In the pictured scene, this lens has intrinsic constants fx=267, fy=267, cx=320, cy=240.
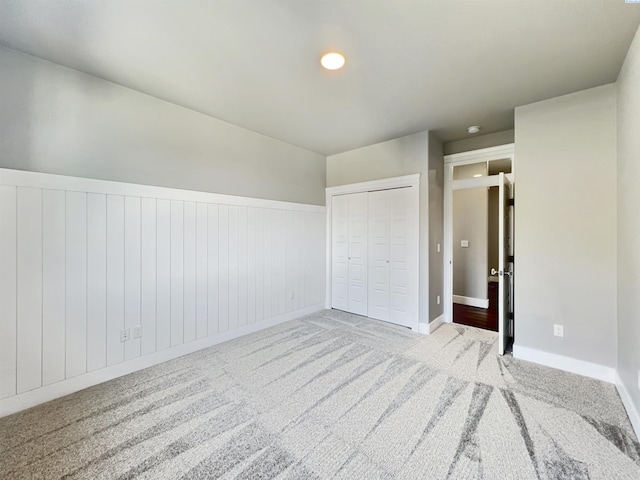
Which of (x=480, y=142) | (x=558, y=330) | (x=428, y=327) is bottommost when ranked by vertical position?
(x=428, y=327)

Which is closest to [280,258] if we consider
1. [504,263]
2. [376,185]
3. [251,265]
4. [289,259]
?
[289,259]

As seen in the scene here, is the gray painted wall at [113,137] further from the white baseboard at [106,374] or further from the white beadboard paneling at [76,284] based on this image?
the white baseboard at [106,374]

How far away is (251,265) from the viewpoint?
11.6 feet

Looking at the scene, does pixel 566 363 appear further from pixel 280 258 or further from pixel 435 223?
pixel 280 258

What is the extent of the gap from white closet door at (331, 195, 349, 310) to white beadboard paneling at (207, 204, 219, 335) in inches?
80.1

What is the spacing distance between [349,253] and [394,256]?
794 mm

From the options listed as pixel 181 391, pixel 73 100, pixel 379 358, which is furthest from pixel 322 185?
pixel 181 391

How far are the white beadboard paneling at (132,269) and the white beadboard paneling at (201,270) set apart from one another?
22.1 inches

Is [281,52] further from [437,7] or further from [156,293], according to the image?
[156,293]

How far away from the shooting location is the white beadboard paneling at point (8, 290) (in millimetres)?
1928

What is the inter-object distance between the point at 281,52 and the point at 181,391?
2814mm

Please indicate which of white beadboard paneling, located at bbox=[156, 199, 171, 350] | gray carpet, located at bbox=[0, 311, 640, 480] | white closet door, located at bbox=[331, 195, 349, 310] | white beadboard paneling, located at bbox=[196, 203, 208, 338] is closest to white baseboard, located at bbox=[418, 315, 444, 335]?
gray carpet, located at bbox=[0, 311, 640, 480]

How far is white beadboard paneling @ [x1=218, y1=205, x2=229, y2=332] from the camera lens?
321cm

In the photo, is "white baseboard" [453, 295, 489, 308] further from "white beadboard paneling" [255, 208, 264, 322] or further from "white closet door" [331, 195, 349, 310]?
"white beadboard paneling" [255, 208, 264, 322]
